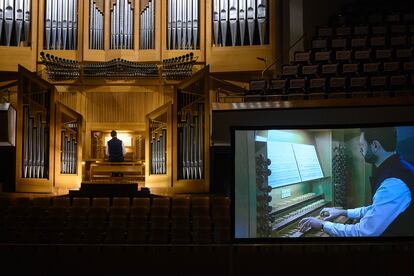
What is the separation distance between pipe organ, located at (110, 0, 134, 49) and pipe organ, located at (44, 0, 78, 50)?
0.61 meters

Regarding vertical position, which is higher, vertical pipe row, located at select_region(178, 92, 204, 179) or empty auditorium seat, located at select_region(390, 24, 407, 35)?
empty auditorium seat, located at select_region(390, 24, 407, 35)

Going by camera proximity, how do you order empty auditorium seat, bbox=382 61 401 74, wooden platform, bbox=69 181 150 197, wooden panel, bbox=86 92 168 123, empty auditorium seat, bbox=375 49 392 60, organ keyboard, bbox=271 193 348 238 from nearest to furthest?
organ keyboard, bbox=271 193 348 238, wooden platform, bbox=69 181 150 197, empty auditorium seat, bbox=382 61 401 74, empty auditorium seat, bbox=375 49 392 60, wooden panel, bbox=86 92 168 123

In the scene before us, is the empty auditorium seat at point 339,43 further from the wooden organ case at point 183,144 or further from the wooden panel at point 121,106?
the wooden panel at point 121,106

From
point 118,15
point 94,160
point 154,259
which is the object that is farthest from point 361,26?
point 154,259

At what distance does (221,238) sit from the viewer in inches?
273

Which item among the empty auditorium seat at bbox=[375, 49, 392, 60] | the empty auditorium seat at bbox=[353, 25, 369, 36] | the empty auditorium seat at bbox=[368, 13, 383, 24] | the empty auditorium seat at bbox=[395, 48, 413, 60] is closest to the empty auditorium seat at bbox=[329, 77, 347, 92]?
the empty auditorium seat at bbox=[375, 49, 392, 60]

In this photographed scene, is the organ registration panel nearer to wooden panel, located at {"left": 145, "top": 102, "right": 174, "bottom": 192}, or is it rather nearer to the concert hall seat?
wooden panel, located at {"left": 145, "top": 102, "right": 174, "bottom": 192}

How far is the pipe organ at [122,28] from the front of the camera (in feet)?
34.0

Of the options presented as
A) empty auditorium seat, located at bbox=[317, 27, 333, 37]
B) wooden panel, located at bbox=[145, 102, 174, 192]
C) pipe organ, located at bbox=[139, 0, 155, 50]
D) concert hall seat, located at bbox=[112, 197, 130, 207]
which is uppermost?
pipe organ, located at bbox=[139, 0, 155, 50]

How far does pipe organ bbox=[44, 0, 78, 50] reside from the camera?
406 inches

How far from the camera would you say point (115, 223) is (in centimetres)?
703

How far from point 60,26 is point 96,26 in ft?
1.91

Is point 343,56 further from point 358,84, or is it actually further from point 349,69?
point 358,84

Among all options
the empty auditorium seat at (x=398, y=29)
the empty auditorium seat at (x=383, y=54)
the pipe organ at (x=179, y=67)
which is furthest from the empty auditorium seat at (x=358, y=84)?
the pipe organ at (x=179, y=67)
